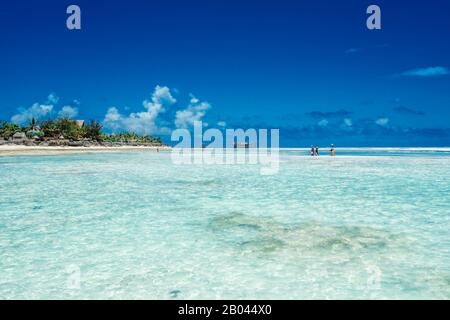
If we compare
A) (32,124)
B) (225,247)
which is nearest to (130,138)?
(32,124)

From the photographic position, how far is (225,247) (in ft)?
16.6

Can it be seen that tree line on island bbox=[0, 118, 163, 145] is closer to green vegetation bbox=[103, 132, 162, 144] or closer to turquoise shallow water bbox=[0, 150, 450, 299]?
green vegetation bbox=[103, 132, 162, 144]

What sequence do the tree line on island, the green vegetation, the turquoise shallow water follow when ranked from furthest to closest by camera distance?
the green vegetation, the tree line on island, the turquoise shallow water

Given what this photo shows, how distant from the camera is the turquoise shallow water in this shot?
365cm

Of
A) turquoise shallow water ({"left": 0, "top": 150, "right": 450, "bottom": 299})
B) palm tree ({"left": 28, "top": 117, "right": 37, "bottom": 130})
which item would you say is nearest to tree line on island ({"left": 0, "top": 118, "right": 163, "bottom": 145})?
palm tree ({"left": 28, "top": 117, "right": 37, "bottom": 130})

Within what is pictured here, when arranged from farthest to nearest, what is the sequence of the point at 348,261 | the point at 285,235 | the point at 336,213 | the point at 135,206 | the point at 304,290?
1. the point at 135,206
2. the point at 336,213
3. the point at 285,235
4. the point at 348,261
5. the point at 304,290

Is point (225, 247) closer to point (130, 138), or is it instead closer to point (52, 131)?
point (52, 131)

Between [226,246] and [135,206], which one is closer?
[226,246]

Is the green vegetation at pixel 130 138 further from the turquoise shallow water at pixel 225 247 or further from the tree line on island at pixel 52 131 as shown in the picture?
the turquoise shallow water at pixel 225 247
